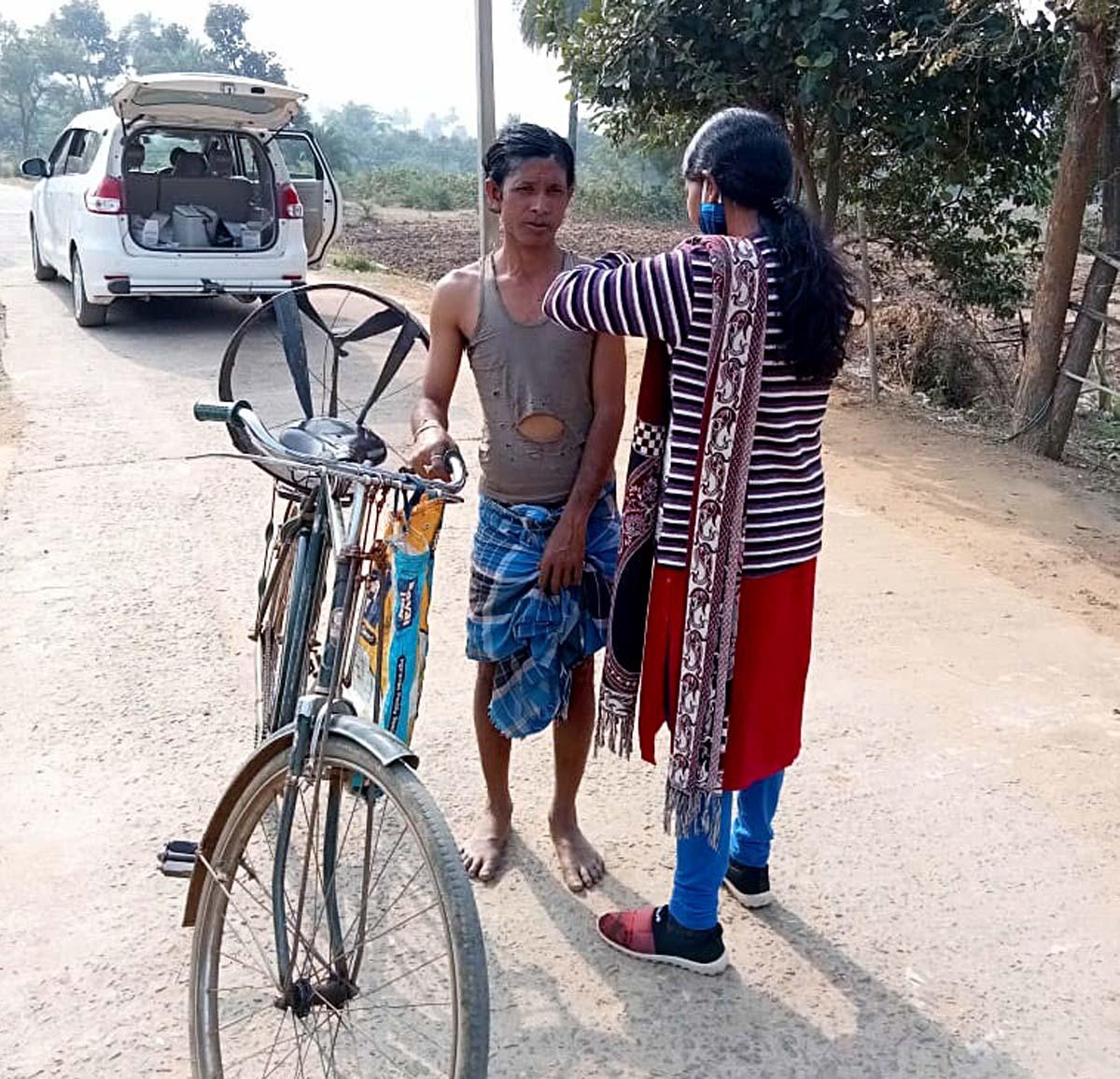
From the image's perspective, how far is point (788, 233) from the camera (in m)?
2.00

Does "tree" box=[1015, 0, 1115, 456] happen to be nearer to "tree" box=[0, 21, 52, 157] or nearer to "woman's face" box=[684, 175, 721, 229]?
"woman's face" box=[684, 175, 721, 229]

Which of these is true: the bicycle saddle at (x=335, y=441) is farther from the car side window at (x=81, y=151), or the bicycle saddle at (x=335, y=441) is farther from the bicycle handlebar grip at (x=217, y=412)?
the car side window at (x=81, y=151)

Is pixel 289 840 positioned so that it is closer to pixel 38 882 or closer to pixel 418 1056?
pixel 418 1056

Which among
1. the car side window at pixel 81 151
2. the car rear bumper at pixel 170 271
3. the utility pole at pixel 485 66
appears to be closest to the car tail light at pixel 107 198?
the car rear bumper at pixel 170 271

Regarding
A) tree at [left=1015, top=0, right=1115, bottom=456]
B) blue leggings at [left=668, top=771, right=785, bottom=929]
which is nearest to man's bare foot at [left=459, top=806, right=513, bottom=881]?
blue leggings at [left=668, top=771, right=785, bottom=929]

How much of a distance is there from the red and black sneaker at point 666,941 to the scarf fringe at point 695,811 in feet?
0.90

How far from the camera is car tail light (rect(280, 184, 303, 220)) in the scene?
8.85 metres

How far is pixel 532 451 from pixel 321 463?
67cm

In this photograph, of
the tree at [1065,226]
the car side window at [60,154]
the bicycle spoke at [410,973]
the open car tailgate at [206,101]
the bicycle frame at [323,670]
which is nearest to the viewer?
the bicycle frame at [323,670]

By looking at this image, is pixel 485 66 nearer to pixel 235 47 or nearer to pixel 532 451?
pixel 532 451

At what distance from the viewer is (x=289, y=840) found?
190 cm

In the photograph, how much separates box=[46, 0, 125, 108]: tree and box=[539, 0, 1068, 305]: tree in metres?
59.0

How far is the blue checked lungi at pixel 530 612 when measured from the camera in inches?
100

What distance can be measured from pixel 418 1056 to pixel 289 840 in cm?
56
